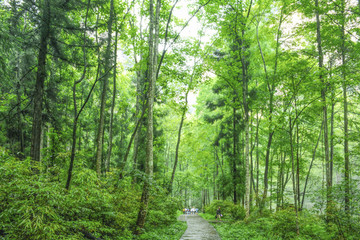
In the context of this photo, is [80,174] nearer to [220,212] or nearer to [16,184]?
[16,184]

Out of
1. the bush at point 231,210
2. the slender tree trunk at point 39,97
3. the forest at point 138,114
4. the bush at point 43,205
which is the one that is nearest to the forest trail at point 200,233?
the forest at point 138,114

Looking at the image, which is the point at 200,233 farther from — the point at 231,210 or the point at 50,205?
the point at 50,205

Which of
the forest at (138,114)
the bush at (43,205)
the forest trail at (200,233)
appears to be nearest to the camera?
the bush at (43,205)

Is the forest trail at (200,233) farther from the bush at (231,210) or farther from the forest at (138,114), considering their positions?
the bush at (231,210)

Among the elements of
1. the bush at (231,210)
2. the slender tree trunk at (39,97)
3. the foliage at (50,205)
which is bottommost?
the bush at (231,210)

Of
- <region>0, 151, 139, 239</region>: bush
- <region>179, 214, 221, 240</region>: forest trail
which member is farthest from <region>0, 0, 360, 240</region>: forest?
<region>179, 214, 221, 240</region>: forest trail

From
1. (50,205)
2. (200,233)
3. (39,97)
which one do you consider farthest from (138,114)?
(50,205)

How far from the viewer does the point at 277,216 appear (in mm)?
8578

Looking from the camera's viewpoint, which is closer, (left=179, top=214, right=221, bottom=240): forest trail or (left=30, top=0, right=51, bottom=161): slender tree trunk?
(left=30, top=0, right=51, bottom=161): slender tree trunk

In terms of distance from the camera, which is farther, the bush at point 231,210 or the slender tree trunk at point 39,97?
the bush at point 231,210

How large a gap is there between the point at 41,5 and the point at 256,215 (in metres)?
13.9

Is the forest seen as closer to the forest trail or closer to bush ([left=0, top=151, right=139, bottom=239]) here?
bush ([left=0, top=151, right=139, bottom=239])

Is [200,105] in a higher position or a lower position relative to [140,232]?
higher

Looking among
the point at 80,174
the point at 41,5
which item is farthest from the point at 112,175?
the point at 41,5
